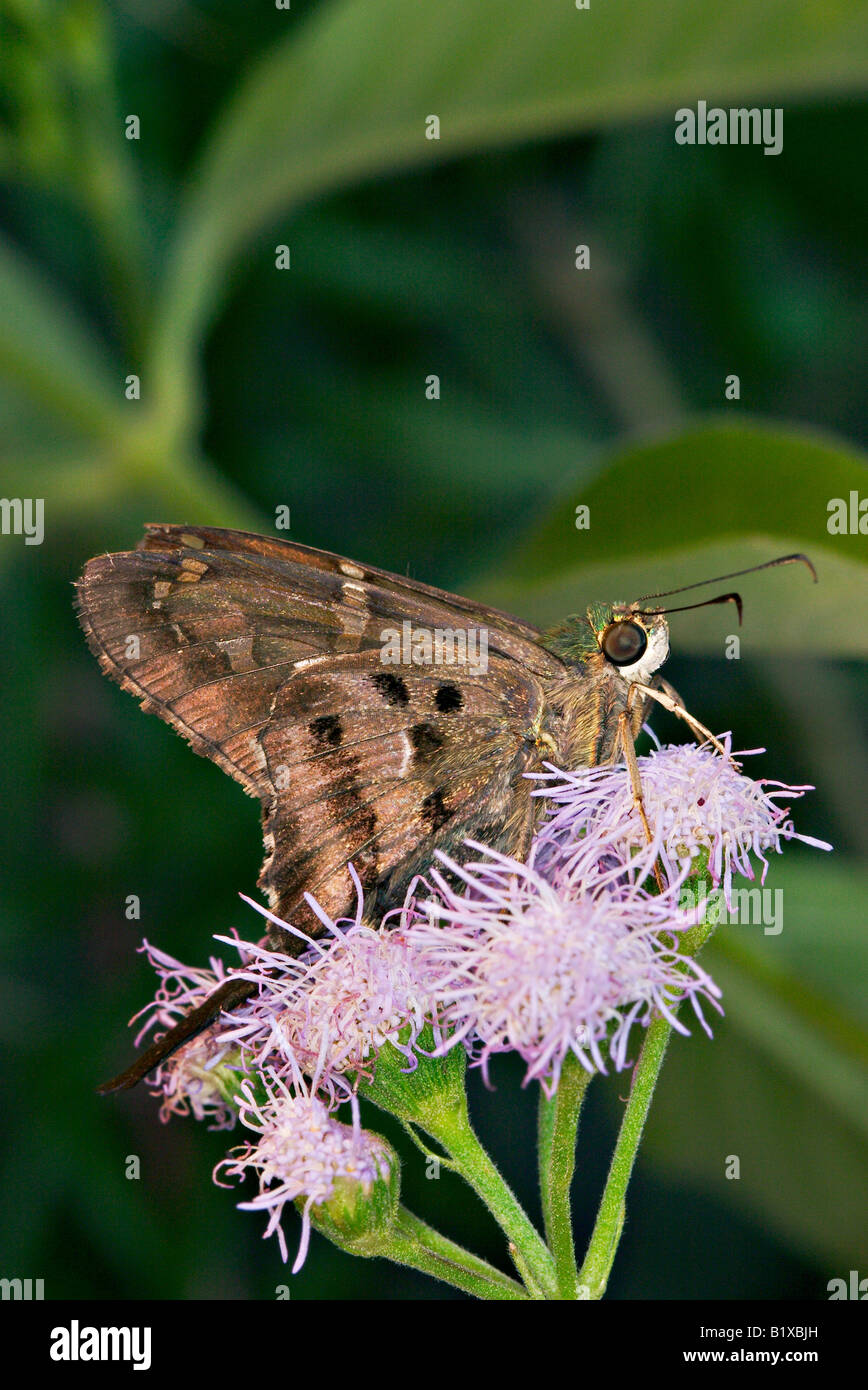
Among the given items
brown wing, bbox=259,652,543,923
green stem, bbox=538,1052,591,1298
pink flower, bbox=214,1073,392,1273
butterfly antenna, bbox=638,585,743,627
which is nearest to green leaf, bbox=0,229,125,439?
brown wing, bbox=259,652,543,923

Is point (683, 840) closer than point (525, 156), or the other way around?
point (683, 840)

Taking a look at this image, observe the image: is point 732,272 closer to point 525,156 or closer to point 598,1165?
point 525,156

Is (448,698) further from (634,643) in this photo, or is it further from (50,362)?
(50,362)

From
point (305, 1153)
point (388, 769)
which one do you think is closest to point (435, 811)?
point (388, 769)

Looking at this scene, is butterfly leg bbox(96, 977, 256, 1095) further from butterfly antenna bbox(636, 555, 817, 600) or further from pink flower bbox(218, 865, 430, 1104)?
butterfly antenna bbox(636, 555, 817, 600)

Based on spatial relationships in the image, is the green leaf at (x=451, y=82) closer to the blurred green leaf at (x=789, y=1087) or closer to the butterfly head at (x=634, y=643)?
the butterfly head at (x=634, y=643)

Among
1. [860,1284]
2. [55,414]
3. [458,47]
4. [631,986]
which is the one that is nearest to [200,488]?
[55,414]
